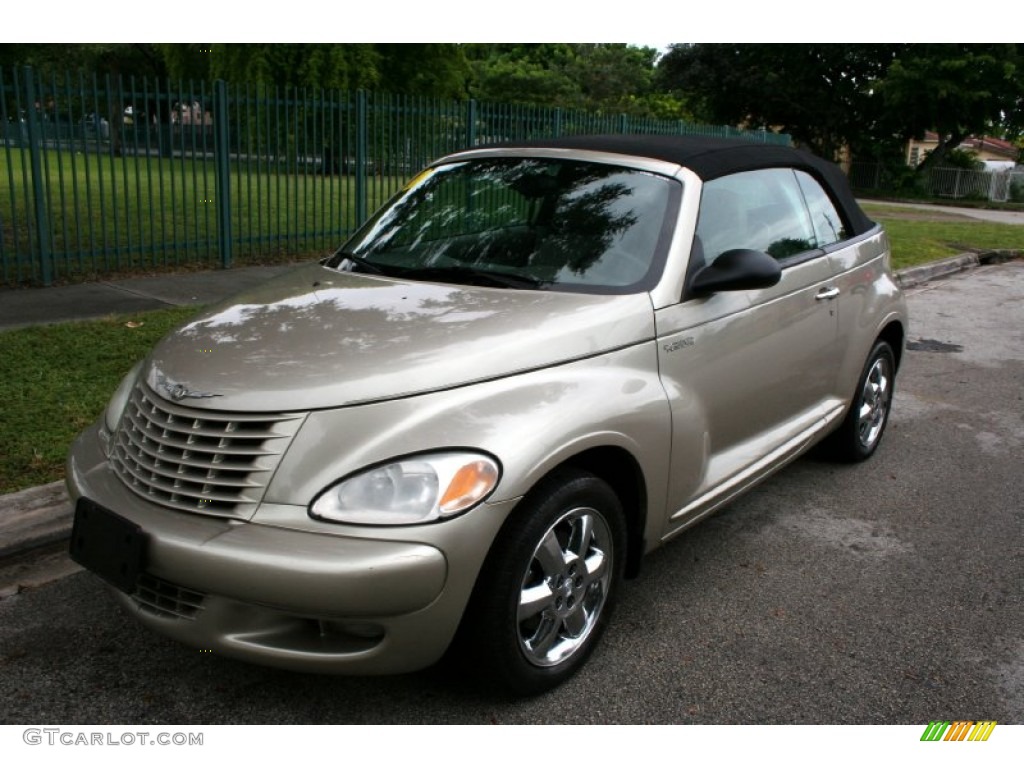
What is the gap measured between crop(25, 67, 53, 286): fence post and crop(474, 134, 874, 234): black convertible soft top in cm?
577

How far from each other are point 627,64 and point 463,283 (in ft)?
164

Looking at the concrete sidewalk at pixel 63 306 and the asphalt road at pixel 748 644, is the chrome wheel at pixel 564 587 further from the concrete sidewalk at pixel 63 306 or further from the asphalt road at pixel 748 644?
the concrete sidewalk at pixel 63 306

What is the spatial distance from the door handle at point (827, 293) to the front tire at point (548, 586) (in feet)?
5.97

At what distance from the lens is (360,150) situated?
11.6 metres

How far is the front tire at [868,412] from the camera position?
5008mm

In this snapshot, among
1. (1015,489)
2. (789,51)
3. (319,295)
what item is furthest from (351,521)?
(789,51)

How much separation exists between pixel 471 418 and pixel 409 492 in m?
0.29

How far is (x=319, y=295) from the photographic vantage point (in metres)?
3.44

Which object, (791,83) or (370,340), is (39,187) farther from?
(791,83)

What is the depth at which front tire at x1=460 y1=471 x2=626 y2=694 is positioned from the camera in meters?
2.66

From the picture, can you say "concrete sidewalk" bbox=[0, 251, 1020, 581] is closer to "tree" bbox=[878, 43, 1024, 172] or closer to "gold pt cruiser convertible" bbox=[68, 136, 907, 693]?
"gold pt cruiser convertible" bbox=[68, 136, 907, 693]

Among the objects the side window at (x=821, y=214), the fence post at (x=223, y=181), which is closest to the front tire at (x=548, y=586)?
the side window at (x=821, y=214)

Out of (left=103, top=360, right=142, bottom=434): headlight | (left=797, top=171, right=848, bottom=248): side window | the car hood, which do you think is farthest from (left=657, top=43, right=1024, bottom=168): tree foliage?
(left=103, top=360, right=142, bottom=434): headlight
